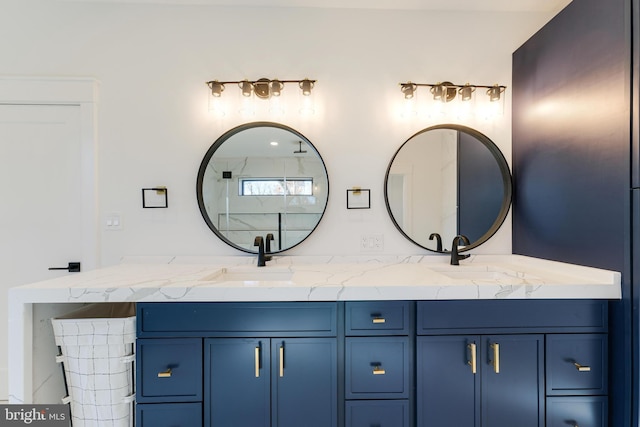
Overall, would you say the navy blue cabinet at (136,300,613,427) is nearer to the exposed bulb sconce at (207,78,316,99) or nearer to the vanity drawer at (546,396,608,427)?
the vanity drawer at (546,396,608,427)

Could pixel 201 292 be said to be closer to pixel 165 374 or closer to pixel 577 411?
pixel 165 374

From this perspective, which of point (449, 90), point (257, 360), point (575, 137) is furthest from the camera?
point (449, 90)

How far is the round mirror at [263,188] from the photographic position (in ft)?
6.14

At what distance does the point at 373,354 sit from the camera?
1302 mm

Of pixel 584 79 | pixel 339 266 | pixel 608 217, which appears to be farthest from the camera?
pixel 339 266

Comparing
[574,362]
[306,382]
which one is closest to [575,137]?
[574,362]

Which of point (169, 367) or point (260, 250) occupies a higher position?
point (260, 250)

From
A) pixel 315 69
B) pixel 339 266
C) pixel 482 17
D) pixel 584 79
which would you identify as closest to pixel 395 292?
pixel 339 266

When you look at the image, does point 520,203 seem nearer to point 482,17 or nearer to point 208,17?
point 482,17

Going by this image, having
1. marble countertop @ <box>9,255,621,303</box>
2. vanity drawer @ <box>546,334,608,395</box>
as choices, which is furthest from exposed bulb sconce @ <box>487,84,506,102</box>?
vanity drawer @ <box>546,334,608,395</box>

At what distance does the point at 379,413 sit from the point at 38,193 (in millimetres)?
2286

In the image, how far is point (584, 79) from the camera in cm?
140

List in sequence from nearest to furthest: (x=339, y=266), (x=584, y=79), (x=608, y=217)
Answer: (x=608, y=217)
(x=584, y=79)
(x=339, y=266)

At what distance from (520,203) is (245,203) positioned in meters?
1.71
